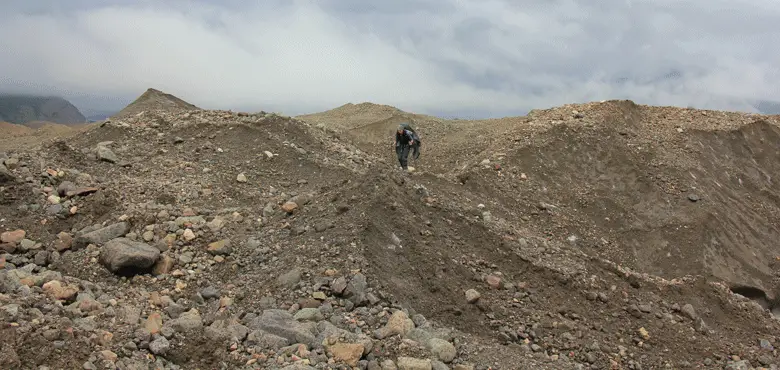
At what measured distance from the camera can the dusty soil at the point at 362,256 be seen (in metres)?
5.38

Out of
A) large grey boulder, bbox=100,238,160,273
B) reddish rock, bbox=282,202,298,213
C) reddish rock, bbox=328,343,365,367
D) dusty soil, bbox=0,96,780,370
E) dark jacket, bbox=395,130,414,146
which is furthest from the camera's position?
dark jacket, bbox=395,130,414,146

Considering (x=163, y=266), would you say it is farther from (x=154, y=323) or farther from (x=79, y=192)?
(x=79, y=192)

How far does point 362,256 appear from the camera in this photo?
22.9ft

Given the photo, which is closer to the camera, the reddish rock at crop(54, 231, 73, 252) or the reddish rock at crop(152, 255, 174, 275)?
the reddish rock at crop(152, 255, 174, 275)

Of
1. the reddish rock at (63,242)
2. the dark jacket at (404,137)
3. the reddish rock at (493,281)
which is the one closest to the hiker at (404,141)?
the dark jacket at (404,137)

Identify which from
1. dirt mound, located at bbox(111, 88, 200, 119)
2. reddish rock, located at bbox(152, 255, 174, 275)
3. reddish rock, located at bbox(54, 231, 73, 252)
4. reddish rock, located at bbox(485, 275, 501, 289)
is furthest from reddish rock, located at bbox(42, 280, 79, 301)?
dirt mound, located at bbox(111, 88, 200, 119)

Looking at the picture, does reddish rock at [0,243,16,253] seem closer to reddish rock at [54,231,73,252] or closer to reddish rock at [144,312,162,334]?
reddish rock at [54,231,73,252]

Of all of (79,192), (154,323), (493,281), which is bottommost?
(154,323)

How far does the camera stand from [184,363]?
4980 mm

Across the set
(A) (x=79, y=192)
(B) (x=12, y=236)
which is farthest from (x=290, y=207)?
(B) (x=12, y=236)

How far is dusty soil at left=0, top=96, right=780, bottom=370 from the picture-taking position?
5.38 m

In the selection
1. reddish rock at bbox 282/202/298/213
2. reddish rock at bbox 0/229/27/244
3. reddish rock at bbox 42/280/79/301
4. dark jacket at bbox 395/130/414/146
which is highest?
dark jacket at bbox 395/130/414/146

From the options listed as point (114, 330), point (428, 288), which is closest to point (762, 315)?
point (428, 288)

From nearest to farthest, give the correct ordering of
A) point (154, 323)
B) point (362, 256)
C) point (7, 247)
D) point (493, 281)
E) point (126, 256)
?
point (154, 323)
point (126, 256)
point (362, 256)
point (7, 247)
point (493, 281)
